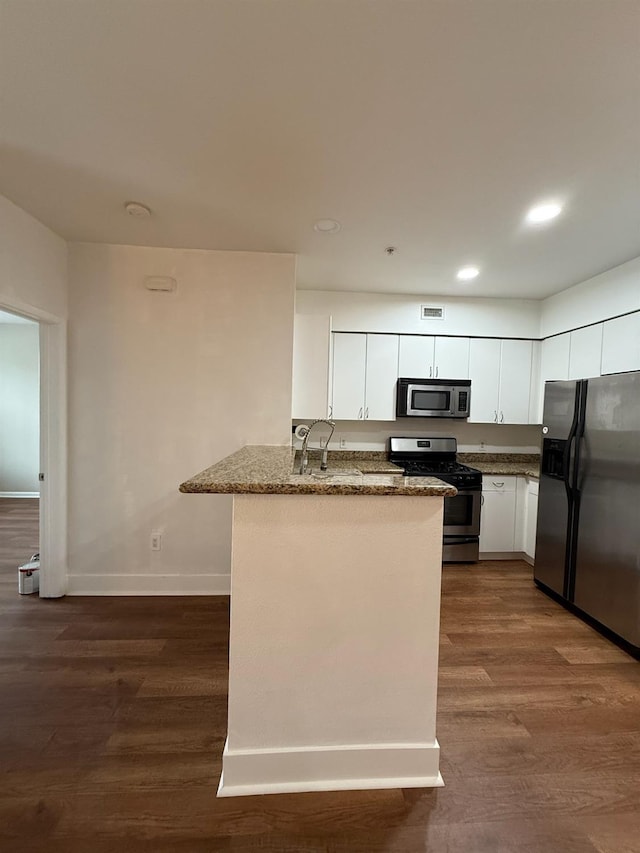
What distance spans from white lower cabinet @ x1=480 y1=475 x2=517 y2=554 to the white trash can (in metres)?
3.86

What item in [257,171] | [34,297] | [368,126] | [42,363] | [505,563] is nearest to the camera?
[368,126]

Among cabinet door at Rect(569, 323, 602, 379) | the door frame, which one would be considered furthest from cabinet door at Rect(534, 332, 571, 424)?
the door frame

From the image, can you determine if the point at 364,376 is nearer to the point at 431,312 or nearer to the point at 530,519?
the point at 431,312

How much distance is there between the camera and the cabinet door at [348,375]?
3.66 metres

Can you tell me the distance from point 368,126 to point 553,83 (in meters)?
0.64

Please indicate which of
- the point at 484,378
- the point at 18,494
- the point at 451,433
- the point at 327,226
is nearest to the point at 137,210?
the point at 327,226

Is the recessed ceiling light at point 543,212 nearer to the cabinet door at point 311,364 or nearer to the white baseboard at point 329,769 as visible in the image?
the cabinet door at point 311,364

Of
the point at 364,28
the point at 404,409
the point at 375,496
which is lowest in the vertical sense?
the point at 375,496

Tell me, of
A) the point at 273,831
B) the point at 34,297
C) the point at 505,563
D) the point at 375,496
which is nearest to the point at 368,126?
the point at 375,496

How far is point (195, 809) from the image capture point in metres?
1.29

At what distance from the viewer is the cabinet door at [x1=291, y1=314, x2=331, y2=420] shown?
3.02 metres

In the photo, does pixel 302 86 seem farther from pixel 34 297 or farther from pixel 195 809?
pixel 195 809

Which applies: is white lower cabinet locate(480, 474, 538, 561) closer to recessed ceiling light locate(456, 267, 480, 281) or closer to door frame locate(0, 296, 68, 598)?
recessed ceiling light locate(456, 267, 480, 281)

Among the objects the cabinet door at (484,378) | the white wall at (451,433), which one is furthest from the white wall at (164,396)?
the cabinet door at (484,378)
